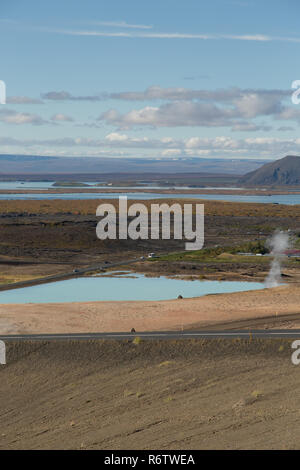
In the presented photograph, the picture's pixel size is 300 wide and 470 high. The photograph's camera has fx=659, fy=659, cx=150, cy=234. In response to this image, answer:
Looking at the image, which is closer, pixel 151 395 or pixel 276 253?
pixel 151 395

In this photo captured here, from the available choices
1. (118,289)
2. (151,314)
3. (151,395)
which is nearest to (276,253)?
(118,289)

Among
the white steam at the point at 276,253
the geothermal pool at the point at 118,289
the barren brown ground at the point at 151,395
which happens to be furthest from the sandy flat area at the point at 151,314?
the white steam at the point at 276,253

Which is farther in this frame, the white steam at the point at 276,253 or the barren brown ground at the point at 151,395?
the white steam at the point at 276,253

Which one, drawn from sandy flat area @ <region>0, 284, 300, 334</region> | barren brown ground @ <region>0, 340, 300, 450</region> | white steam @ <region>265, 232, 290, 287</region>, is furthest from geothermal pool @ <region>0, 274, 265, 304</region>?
barren brown ground @ <region>0, 340, 300, 450</region>

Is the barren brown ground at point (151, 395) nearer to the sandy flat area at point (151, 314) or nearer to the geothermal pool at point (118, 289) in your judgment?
the sandy flat area at point (151, 314)

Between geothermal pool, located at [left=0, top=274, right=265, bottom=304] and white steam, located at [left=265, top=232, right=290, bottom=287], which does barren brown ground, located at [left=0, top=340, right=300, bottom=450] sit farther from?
white steam, located at [left=265, top=232, right=290, bottom=287]

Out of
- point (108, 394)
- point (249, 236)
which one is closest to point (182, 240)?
point (249, 236)

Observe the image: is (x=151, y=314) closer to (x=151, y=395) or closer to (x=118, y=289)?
(x=118, y=289)
